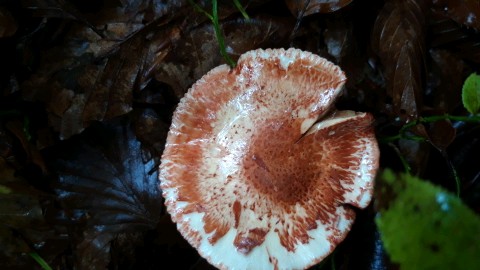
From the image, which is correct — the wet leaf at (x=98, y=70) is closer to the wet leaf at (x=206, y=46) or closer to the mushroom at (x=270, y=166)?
the wet leaf at (x=206, y=46)

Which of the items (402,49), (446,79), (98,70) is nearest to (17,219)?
(98,70)

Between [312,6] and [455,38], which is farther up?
[312,6]

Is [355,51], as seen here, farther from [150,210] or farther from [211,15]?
[150,210]

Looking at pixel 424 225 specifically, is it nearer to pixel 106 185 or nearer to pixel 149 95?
pixel 149 95

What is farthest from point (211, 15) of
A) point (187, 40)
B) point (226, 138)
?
point (226, 138)

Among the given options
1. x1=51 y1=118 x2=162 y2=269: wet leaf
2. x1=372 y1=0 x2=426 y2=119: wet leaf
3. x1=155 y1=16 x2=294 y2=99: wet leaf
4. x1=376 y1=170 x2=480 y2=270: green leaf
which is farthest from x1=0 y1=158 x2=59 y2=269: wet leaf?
x1=372 y1=0 x2=426 y2=119: wet leaf

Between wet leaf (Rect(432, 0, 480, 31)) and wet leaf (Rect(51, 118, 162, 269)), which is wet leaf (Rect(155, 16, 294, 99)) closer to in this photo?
wet leaf (Rect(51, 118, 162, 269))
